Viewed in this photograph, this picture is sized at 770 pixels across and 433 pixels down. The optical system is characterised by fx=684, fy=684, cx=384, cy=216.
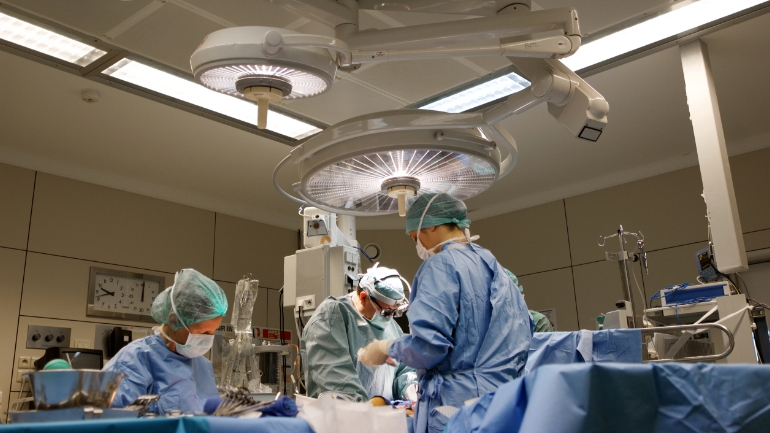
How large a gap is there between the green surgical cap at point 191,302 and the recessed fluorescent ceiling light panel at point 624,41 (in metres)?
1.75

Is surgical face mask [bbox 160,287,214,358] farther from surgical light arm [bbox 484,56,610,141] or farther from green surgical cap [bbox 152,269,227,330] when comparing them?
surgical light arm [bbox 484,56,610,141]

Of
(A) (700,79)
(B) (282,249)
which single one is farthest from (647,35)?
(B) (282,249)

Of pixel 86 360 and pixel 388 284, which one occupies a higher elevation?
pixel 388 284

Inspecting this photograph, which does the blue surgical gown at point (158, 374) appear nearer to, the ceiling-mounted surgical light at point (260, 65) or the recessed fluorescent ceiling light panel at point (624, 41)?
the ceiling-mounted surgical light at point (260, 65)

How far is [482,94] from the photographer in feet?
12.0

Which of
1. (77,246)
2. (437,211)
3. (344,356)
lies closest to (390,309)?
(344,356)

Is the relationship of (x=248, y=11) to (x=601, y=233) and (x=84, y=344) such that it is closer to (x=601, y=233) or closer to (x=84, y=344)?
(x=84, y=344)

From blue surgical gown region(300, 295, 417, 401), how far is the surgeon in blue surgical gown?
0.54 m

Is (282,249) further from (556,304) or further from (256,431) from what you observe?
(256,431)

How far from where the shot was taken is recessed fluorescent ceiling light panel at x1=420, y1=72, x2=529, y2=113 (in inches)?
138

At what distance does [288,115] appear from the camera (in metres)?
3.83

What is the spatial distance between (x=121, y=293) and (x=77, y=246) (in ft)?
1.44

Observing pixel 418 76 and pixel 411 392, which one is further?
pixel 418 76

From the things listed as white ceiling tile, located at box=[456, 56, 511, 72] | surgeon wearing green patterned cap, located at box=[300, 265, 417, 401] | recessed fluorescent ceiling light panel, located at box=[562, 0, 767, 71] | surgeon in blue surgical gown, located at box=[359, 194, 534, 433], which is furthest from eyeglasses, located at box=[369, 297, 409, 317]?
recessed fluorescent ceiling light panel, located at box=[562, 0, 767, 71]
